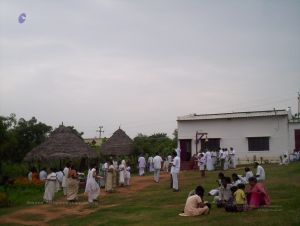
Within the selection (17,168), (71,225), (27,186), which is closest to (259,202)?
(71,225)

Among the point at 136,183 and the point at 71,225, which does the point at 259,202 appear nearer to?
the point at 71,225

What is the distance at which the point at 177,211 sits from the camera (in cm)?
1360

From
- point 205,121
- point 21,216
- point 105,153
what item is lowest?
point 21,216

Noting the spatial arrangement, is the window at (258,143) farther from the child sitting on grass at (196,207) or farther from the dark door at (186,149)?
the child sitting on grass at (196,207)

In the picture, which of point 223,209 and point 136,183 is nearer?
point 223,209

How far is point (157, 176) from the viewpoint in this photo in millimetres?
24359

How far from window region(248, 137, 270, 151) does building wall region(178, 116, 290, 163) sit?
9.2 inches

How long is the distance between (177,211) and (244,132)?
2041 centimetres

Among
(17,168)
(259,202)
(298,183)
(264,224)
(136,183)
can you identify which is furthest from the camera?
(17,168)

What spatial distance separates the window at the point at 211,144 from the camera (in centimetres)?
3372

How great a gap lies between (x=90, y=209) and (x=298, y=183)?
8469 mm

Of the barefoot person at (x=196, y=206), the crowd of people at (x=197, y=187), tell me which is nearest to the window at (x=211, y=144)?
the crowd of people at (x=197, y=187)

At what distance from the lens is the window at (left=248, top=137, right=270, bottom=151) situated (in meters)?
32.5

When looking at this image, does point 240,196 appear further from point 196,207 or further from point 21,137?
point 21,137
